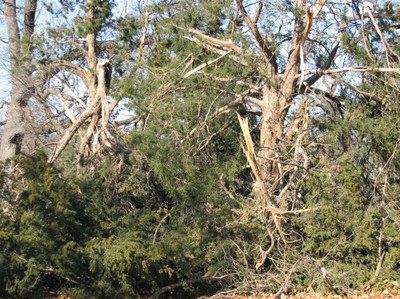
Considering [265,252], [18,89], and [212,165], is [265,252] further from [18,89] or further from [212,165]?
[18,89]

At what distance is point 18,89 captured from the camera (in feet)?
53.1

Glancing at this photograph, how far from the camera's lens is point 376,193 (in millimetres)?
12039

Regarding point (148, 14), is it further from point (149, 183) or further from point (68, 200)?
point (68, 200)

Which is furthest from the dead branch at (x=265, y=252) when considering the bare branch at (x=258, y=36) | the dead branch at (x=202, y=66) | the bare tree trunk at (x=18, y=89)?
the bare tree trunk at (x=18, y=89)

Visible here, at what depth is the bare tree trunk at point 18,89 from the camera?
1551cm

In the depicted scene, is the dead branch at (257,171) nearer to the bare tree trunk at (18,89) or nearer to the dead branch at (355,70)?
the dead branch at (355,70)

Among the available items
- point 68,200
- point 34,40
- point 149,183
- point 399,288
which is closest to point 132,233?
point 68,200

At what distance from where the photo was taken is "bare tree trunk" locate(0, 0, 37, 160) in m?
15.5

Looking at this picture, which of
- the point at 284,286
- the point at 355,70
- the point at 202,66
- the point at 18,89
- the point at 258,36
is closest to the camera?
the point at 284,286

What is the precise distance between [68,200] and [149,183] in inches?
102

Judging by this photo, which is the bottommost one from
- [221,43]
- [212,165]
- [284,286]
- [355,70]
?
[284,286]

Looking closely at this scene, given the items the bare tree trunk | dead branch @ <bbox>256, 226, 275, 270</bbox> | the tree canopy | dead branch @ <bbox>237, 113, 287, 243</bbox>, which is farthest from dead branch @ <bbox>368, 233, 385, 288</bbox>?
the bare tree trunk

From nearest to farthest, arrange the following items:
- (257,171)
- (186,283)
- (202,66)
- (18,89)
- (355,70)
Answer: (257,171) → (186,283) → (355,70) → (202,66) → (18,89)

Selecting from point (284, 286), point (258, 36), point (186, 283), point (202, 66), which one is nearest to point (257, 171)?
point (284, 286)
